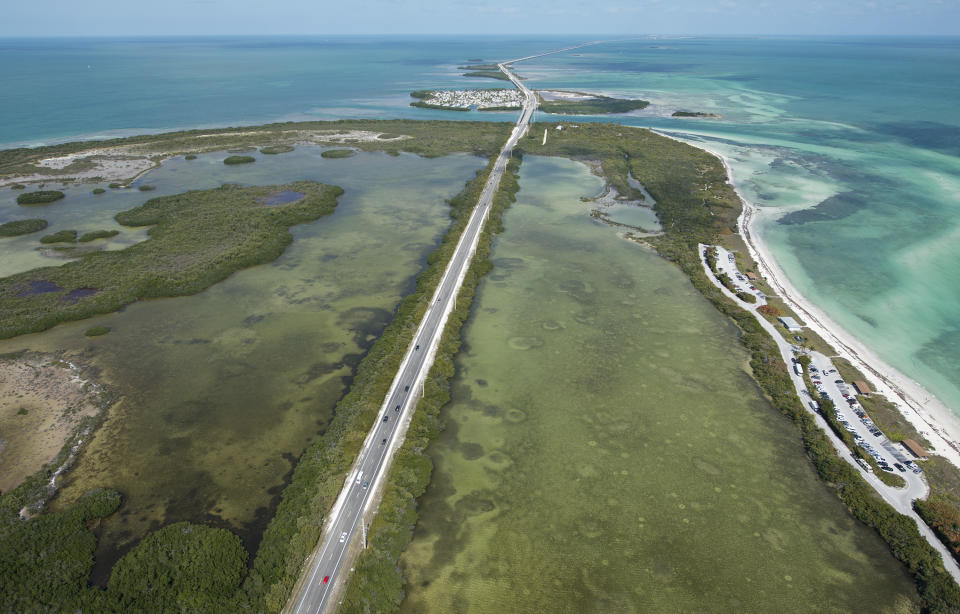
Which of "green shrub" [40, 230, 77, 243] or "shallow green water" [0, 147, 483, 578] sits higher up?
"green shrub" [40, 230, 77, 243]

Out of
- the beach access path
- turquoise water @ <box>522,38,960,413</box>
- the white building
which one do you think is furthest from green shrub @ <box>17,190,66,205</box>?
turquoise water @ <box>522,38,960,413</box>

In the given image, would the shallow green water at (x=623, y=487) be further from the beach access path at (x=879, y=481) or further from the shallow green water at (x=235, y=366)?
the shallow green water at (x=235, y=366)

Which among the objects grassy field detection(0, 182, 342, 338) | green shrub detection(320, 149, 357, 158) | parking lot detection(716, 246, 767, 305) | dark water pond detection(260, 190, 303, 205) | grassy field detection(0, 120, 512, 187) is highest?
grassy field detection(0, 120, 512, 187)

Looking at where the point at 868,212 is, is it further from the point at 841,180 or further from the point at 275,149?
the point at 275,149

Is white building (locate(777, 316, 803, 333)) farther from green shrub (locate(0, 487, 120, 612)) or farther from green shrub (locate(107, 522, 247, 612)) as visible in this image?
green shrub (locate(0, 487, 120, 612))

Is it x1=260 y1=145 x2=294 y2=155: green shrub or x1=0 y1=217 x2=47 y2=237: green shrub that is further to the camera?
x1=260 y1=145 x2=294 y2=155: green shrub

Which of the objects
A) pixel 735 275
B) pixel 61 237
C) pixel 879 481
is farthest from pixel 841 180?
pixel 61 237

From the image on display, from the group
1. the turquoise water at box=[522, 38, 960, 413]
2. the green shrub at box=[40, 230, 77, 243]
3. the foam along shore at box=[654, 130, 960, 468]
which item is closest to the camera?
the foam along shore at box=[654, 130, 960, 468]
